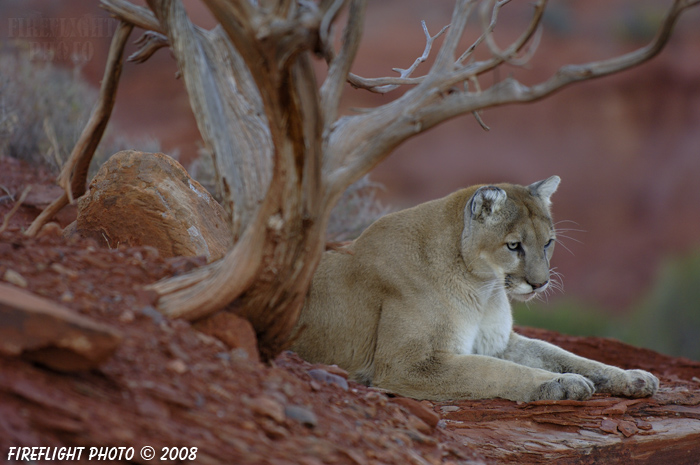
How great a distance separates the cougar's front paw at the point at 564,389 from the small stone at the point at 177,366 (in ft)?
8.40

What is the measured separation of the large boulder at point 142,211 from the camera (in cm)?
473

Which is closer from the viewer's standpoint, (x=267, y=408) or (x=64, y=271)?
(x=267, y=408)

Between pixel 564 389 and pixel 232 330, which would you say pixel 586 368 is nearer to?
pixel 564 389

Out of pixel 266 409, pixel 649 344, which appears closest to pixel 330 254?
pixel 266 409

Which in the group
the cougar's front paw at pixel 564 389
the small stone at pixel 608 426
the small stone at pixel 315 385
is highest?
the cougar's front paw at pixel 564 389

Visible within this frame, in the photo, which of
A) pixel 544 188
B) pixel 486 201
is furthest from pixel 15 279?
pixel 544 188

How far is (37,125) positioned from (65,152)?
0.68 meters

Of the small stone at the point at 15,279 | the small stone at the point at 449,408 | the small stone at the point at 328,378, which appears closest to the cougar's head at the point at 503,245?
the small stone at the point at 449,408

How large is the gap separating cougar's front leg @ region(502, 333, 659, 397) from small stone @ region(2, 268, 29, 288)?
3615 mm

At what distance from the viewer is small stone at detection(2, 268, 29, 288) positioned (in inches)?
106

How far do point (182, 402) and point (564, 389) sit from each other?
8.91 ft

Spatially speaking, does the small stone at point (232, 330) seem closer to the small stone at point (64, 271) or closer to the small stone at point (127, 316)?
the small stone at point (127, 316)

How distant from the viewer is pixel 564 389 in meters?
4.21

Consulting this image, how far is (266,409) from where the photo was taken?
2580 mm
